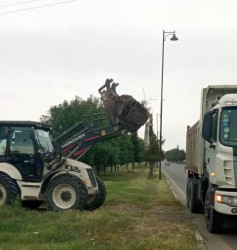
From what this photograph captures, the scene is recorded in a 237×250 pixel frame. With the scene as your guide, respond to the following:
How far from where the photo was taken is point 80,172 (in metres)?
14.5

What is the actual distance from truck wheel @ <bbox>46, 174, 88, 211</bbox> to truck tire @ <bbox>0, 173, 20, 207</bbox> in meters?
0.91

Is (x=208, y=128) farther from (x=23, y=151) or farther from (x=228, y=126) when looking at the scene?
(x=23, y=151)

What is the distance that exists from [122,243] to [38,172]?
614cm

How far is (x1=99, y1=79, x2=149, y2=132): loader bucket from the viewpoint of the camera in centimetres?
1482

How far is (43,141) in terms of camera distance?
15086 mm

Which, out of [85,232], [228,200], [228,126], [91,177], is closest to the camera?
[85,232]

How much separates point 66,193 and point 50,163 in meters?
1.09

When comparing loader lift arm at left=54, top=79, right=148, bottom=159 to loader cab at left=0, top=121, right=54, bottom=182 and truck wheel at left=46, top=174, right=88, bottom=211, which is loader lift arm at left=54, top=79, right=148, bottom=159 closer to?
loader cab at left=0, top=121, right=54, bottom=182

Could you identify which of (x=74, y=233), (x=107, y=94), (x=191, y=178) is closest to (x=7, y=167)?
(x=107, y=94)

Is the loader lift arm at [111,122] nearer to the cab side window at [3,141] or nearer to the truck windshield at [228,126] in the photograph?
the cab side window at [3,141]

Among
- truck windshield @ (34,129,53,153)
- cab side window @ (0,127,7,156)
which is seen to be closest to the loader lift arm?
truck windshield @ (34,129,53,153)

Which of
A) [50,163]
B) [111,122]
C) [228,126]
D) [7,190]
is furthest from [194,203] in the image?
[7,190]

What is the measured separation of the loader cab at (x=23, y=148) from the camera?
14500 mm

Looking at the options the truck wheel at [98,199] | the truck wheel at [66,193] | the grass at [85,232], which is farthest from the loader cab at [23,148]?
the truck wheel at [98,199]
